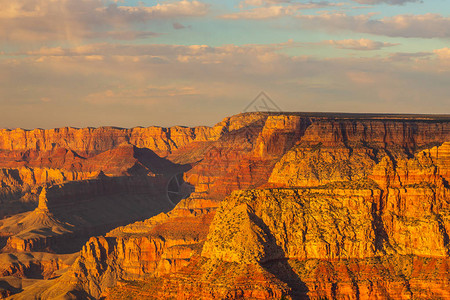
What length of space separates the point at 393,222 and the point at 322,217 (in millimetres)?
8134

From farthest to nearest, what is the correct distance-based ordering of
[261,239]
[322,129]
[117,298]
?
[322,129]
[117,298]
[261,239]

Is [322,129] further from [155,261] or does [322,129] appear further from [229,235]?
[229,235]

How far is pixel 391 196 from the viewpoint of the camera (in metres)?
119

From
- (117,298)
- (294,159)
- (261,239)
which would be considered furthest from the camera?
(294,159)

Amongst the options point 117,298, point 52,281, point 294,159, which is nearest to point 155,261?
point 52,281

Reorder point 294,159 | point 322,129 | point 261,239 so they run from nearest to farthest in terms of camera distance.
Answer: point 261,239, point 294,159, point 322,129

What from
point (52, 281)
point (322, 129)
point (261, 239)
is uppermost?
point (322, 129)

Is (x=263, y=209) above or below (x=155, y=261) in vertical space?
above

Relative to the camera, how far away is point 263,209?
386 feet

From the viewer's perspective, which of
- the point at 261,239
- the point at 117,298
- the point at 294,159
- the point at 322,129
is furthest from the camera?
the point at 322,129

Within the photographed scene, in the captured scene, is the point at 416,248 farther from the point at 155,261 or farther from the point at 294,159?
the point at 155,261

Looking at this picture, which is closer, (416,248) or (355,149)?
(416,248)

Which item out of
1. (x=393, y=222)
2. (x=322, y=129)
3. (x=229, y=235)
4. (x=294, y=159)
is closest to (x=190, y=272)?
(x=229, y=235)

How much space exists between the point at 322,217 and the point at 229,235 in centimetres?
1127
